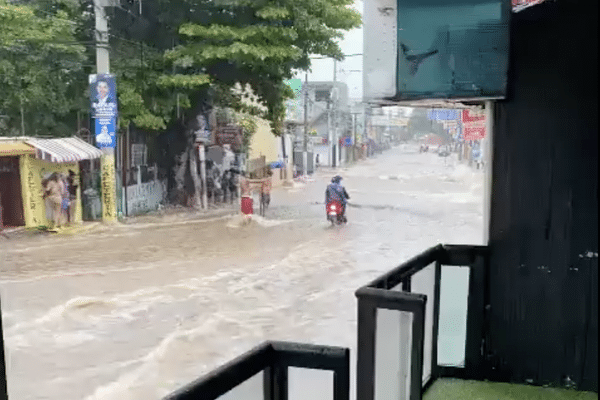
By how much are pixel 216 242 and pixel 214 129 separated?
24.8 feet

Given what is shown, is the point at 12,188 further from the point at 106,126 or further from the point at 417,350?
the point at 417,350

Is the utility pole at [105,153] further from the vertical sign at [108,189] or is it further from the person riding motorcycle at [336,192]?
the person riding motorcycle at [336,192]

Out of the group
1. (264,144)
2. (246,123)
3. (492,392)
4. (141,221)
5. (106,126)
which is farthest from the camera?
(264,144)

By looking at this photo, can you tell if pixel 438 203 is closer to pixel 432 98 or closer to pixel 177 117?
pixel 177 117

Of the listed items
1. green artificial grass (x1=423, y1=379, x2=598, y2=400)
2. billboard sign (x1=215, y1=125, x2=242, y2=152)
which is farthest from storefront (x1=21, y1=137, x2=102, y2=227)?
green artificial grass (x1=423, y1=379, x2=598, y2=400)

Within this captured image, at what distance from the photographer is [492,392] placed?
10.3 ft

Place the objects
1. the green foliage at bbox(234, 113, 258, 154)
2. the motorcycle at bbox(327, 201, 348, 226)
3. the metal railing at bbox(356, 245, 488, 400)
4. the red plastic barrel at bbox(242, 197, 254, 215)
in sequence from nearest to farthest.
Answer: the metal railing at bbox(356, 245, 488, 400) → the motorcycle at bbox(327, 201, 348, 226) → the red plastic barrel at bbox(242, 197, 254, 215) → the green foliage at bbox(234, 113, 258, 154)

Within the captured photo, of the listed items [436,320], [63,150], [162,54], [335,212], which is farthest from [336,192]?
[436,320]

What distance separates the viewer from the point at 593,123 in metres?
2.87

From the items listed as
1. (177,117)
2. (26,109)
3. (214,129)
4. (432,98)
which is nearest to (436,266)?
(432,98)

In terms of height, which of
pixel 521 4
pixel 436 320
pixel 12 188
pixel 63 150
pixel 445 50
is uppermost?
pixel 521 4

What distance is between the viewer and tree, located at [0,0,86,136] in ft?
43.2

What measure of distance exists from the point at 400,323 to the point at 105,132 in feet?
41.1

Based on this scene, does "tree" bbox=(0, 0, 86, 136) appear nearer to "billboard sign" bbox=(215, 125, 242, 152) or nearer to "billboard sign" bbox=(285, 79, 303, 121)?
"billboard sign" bbox=(215, 125, 242, 152)
